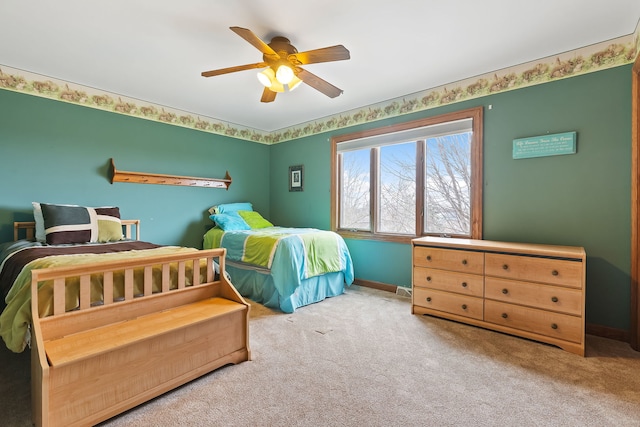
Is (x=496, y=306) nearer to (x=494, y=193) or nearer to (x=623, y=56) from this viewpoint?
(x=494, y=193)

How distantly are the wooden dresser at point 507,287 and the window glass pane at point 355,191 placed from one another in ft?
4.07

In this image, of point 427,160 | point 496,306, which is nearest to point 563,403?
point 496,306

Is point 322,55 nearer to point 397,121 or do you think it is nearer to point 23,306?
point 397,121

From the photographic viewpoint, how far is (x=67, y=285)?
5.21ft

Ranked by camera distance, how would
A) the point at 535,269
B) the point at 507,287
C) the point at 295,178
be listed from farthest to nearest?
the point at 295,178 → the point at 507,287 → the point at 535,269

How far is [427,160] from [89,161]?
12.6 feet

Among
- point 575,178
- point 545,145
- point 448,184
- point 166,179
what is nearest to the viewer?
point 575,178

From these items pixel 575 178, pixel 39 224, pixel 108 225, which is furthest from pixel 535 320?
pixel 39 224

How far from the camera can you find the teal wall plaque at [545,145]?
2.51 meters

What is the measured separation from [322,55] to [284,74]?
0.35 meters

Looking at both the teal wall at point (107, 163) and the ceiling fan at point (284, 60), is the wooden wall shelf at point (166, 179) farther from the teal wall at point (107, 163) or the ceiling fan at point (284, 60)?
the ceiling fan at point (284, 60)

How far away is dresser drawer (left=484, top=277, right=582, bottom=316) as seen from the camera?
2.13 meters

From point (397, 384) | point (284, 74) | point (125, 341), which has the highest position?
point (284, 74)

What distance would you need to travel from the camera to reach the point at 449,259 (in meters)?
2.70
